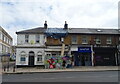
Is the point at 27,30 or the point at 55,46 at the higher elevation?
the point at 27,30

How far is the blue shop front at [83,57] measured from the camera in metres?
29.2

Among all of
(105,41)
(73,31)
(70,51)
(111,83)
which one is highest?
(73,31)

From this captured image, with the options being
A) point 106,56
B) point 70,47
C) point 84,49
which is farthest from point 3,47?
point 106,56

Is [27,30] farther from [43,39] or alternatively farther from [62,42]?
[62,42]

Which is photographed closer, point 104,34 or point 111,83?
point 111,83

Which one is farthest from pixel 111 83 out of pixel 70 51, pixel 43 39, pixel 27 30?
pixel 27 30

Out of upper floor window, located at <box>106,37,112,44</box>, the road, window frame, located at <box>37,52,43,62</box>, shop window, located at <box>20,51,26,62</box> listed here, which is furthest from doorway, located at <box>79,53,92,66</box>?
the road

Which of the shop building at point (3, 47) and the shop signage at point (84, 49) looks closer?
the shop signage at point (84, 49)

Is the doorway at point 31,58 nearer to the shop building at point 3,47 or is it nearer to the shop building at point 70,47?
the shop building at point 70,47

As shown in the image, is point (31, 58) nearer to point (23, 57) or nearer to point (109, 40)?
point (23, 57)

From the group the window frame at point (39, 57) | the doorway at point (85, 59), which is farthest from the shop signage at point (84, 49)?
the window frame at point (39, 57)

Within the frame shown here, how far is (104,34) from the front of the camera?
30.1 m

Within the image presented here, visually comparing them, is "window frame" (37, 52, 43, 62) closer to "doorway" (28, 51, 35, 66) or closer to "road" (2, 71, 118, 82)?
"doorway" (28, 51, 35, 66)

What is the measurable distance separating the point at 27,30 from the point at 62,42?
23.6 feet
